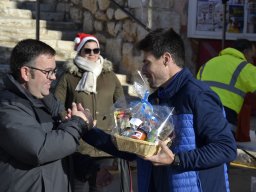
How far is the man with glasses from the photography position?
2.86m

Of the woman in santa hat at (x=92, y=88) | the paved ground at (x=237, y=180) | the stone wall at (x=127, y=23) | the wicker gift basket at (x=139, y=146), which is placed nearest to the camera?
the wicker gift basket at (x=139, y=146)

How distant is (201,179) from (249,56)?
3.43 metres

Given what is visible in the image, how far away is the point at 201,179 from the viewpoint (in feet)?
9.66

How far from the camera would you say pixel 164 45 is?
9.59ft

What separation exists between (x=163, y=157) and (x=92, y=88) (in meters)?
2.26

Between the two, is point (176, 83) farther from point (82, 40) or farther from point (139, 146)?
point (82, 40)

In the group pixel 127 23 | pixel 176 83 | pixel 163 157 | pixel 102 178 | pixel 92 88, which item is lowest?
pixel 102 178

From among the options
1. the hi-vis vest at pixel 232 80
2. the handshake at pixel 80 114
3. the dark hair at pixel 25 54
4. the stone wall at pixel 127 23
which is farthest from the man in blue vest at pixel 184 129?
the stone wall at pixel 127 23

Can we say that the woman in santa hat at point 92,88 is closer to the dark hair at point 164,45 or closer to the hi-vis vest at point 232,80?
the hi-vis vest at point 232,80

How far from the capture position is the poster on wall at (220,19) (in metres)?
9.00

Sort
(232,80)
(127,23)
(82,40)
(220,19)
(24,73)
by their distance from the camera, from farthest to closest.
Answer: (127,23)
(220,19)
(232,80)
(82,40)
(24,73)

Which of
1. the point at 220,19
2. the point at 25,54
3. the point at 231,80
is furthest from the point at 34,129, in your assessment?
the point at 220,19

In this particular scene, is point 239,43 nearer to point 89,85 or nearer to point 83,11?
point 89,85

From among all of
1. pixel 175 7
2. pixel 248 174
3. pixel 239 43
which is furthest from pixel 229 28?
pixel 239 43
